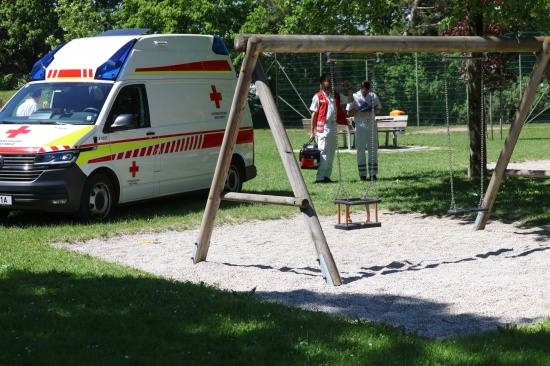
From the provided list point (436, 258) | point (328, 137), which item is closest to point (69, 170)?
point (436, 258)

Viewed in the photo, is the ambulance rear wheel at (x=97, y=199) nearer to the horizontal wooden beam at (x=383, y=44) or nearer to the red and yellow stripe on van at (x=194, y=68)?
the red and yellow stripe on van at (x=194, y=68)

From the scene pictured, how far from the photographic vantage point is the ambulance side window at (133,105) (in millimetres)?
12844

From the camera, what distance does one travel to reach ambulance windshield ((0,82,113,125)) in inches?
498

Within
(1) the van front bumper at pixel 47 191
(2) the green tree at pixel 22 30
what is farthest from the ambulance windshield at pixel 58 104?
(2) the green tree at pixel 22 30

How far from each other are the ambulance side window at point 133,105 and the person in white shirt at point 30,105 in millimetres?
1158

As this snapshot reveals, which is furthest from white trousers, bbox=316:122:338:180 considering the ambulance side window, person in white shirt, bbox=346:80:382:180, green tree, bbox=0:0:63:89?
green tree, bbox=0:0:63:89

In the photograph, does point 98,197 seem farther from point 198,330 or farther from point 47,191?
point 198,330

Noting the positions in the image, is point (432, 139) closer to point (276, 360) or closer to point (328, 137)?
point (328, 137)

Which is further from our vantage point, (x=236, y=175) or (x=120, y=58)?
(x=236, y=175)

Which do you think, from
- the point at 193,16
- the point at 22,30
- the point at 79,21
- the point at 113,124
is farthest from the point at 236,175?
the point at 22,30

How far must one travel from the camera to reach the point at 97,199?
1257cm

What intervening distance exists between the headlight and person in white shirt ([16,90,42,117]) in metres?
1.27

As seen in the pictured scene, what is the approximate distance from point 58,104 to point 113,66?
915mm

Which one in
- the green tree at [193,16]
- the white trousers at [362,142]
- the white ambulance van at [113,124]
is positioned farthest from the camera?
the green tree at [193,16]
